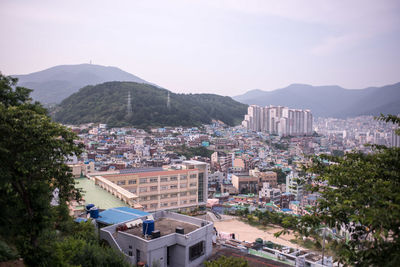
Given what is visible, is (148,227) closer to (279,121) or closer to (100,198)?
(100,198)

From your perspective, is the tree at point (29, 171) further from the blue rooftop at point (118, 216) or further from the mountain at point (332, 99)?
the mountain at point (332, 99)

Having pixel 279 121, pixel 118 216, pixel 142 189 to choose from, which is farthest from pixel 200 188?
pixel 279 121

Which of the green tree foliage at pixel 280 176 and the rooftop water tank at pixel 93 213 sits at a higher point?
the rooftop water tank at pixel 93 213

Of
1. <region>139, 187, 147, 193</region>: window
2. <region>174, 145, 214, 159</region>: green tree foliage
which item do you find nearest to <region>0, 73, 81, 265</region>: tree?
<region>139, 187, 147, 193</region>: window

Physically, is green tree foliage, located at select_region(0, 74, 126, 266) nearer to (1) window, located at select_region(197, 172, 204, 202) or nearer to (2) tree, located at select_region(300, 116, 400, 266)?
(2) tree, located at select_region(300, 116, 400, 266)

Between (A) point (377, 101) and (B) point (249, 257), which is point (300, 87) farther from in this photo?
(B) point (249, 257)

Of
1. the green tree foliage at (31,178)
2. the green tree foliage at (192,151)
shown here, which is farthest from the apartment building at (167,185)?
the green tree foliage at (192,151)

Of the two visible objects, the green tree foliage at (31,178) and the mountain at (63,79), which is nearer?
the green tree foliage at (31,178)
